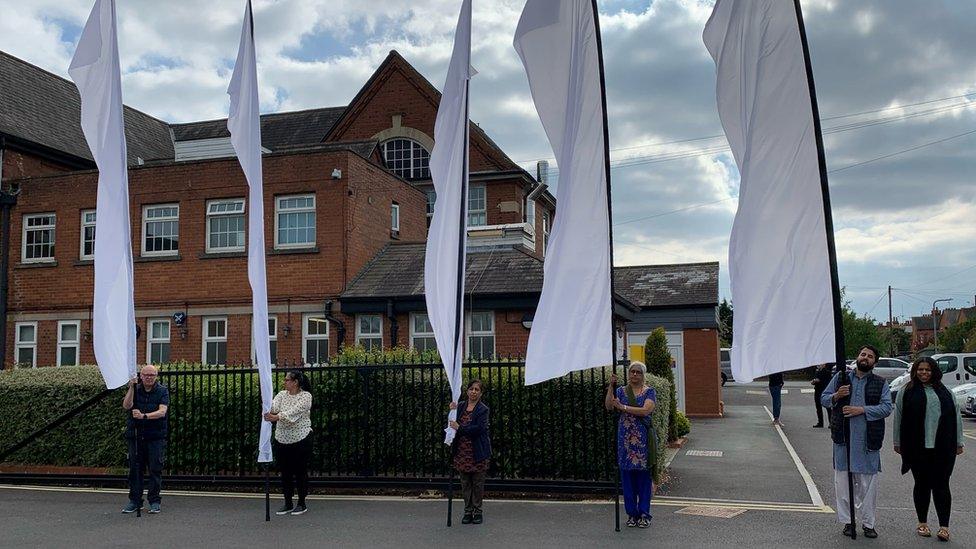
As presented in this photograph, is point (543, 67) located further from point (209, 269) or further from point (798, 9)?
point (209, 269)

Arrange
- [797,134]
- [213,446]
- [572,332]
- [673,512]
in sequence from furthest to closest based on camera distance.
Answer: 1. [213,446]
2. [673,512]
3. [572,332]
4. [797,134]

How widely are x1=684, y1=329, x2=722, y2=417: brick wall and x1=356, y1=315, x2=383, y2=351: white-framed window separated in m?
8.83

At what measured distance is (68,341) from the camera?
2245cm

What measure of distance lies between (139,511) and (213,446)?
1968 millimetres

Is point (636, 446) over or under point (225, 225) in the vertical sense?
under

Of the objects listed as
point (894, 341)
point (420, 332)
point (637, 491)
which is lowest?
point (637, 491)

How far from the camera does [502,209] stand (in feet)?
103

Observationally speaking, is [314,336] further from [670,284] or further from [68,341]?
[670,284]

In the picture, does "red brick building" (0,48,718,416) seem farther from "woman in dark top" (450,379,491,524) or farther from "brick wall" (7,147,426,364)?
"woman in dark top" (450,379,491,524)

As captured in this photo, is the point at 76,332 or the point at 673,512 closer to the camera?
the point at 673,512

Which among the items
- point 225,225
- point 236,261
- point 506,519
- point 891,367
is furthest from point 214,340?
point 891,367

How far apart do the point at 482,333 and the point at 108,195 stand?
10.9 m

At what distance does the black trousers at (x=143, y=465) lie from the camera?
32.3 ft

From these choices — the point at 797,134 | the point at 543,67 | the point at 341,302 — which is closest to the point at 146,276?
the point at 341,302
